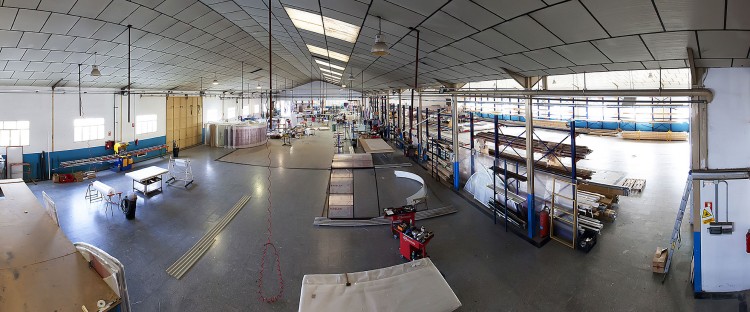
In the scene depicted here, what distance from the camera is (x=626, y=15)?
121 inches

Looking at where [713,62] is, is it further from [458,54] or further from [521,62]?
[458,54]

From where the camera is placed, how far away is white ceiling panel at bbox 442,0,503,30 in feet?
13.2

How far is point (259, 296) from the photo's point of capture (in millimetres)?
4414

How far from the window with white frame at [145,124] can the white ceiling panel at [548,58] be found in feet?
53.6

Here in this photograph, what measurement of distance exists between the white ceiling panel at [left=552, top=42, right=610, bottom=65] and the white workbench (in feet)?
34.7

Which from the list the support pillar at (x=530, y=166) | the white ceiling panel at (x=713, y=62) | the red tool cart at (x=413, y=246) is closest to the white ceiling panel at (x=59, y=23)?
the red tool cart at (x=413, y=246)

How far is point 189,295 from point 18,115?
1055 cm

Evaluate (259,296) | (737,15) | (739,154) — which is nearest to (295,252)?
(259,296)

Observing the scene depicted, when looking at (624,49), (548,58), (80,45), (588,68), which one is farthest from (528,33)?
(80,45)

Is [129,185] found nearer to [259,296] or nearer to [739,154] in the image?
[259,296]

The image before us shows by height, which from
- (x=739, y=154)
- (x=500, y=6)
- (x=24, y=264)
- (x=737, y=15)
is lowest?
(x=24, y=264)

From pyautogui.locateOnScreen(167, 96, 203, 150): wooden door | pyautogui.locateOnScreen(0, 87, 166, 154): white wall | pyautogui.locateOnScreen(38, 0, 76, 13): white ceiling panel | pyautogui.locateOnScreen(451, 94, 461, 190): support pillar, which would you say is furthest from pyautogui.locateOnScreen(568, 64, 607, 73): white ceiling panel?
pyautogui.locateOnScreen(167, 96, 203, 150): wooden door

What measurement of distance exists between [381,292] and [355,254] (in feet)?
8.79

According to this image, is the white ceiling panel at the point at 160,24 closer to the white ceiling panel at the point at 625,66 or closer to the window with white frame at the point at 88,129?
the window with white frame at the point at 88,129
